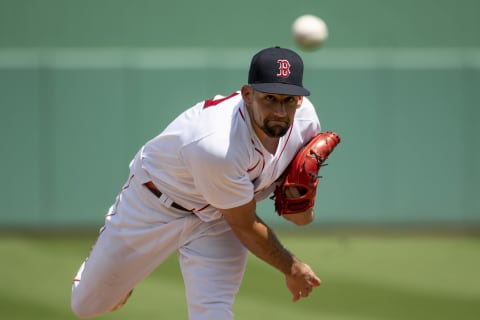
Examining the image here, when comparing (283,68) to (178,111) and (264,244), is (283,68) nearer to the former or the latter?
(264,244)

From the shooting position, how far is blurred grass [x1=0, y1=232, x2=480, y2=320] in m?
6.34

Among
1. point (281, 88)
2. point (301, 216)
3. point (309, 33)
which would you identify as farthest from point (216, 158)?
point (309, 33)

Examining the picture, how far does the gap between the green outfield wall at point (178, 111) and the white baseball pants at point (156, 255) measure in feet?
15.8

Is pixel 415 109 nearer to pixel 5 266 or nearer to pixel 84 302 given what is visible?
pixel 5 266

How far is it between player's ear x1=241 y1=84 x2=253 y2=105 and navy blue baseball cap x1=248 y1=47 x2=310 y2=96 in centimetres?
5

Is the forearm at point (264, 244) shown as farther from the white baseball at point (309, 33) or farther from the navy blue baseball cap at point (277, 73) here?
the white baseball at point (309, 33)

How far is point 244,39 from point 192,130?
6.00 meters

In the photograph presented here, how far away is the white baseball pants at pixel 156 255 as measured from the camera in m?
4.55

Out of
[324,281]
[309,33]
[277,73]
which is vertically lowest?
[324,281]

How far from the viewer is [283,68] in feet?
13.5

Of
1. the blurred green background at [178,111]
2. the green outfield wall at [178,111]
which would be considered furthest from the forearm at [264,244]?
the green outfield wall at [178,111]

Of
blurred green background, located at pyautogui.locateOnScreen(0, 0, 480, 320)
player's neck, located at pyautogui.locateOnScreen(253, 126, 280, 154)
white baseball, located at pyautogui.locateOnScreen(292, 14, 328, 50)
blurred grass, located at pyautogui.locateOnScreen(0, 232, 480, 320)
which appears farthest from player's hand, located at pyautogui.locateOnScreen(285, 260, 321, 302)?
blurred green background, located at pyautogui.locateOnScreen(0, 0, 480, 320)

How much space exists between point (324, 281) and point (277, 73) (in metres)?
3.68

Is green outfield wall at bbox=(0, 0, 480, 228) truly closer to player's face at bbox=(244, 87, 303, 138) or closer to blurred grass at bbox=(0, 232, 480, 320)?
blurred grass at bbox=(0, 232, 480, 320)
